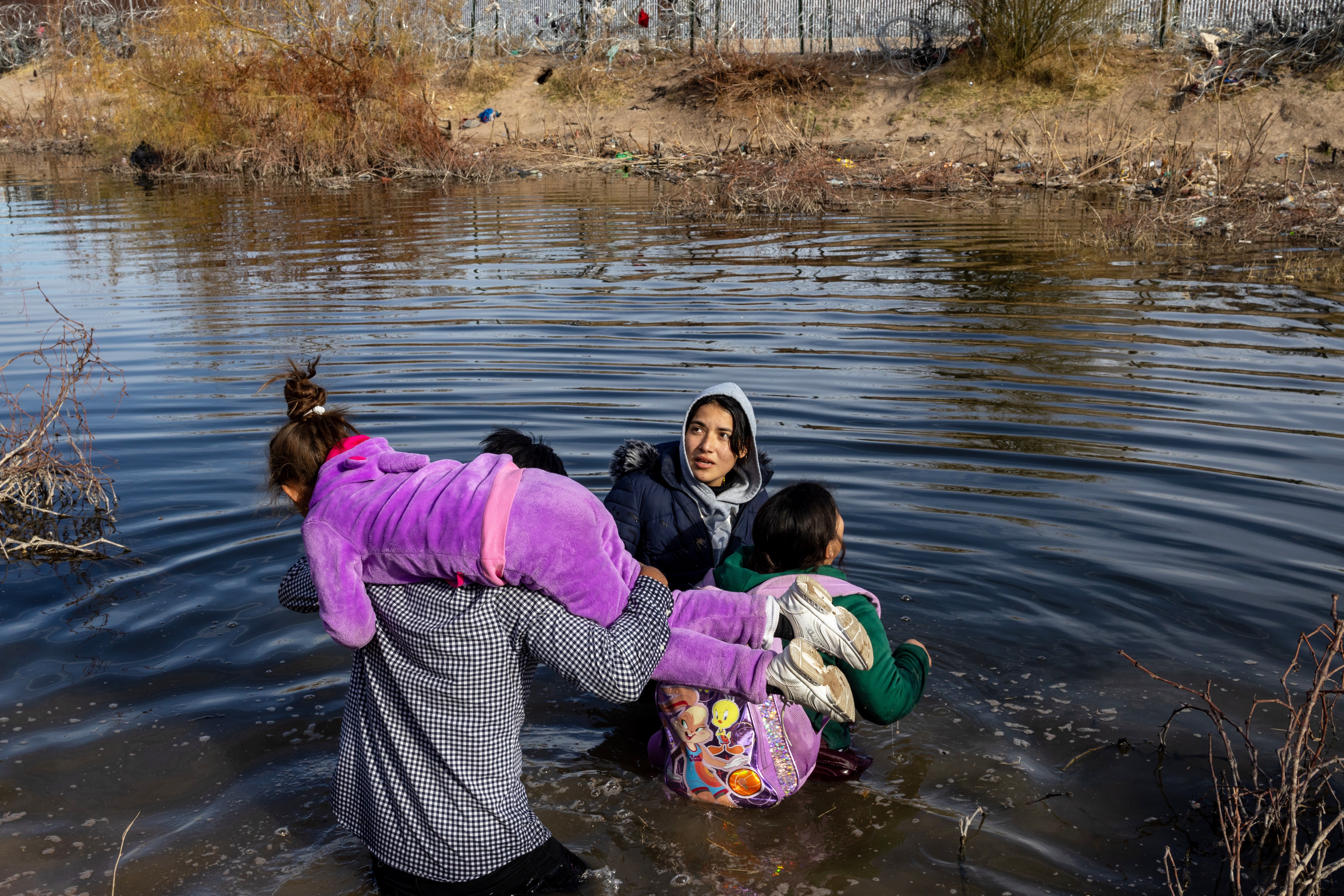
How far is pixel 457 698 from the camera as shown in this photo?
272cm

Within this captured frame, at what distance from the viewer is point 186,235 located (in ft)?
56.9

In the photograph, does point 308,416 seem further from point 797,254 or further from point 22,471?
point 797,254

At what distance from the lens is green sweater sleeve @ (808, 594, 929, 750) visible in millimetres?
3277

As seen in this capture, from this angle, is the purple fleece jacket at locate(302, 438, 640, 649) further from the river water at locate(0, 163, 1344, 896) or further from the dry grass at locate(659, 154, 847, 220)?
the dry grass at locate(659, 154, 847, 220)

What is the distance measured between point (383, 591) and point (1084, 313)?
9176mm

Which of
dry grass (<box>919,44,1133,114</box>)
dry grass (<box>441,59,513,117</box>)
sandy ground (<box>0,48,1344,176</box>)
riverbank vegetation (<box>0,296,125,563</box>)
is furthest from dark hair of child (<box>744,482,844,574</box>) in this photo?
dry grass (<box>441,59,513,117</box>)

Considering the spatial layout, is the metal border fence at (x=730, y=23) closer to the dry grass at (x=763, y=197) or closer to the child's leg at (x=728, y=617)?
the dry grass at (x=763, y=197)

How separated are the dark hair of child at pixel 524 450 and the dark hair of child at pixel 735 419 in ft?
2.78

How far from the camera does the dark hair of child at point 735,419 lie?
437 centimetres

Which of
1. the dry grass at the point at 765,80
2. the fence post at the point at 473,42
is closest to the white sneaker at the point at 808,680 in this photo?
the dry grass at the point at 765,80

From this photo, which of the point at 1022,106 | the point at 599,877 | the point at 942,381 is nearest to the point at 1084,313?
the point at 942,381

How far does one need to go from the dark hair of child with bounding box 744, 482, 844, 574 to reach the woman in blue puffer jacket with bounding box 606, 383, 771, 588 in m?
0.83

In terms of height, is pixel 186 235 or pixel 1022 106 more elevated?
pixel 1022 106

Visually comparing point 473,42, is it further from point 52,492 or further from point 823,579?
point 823,579
